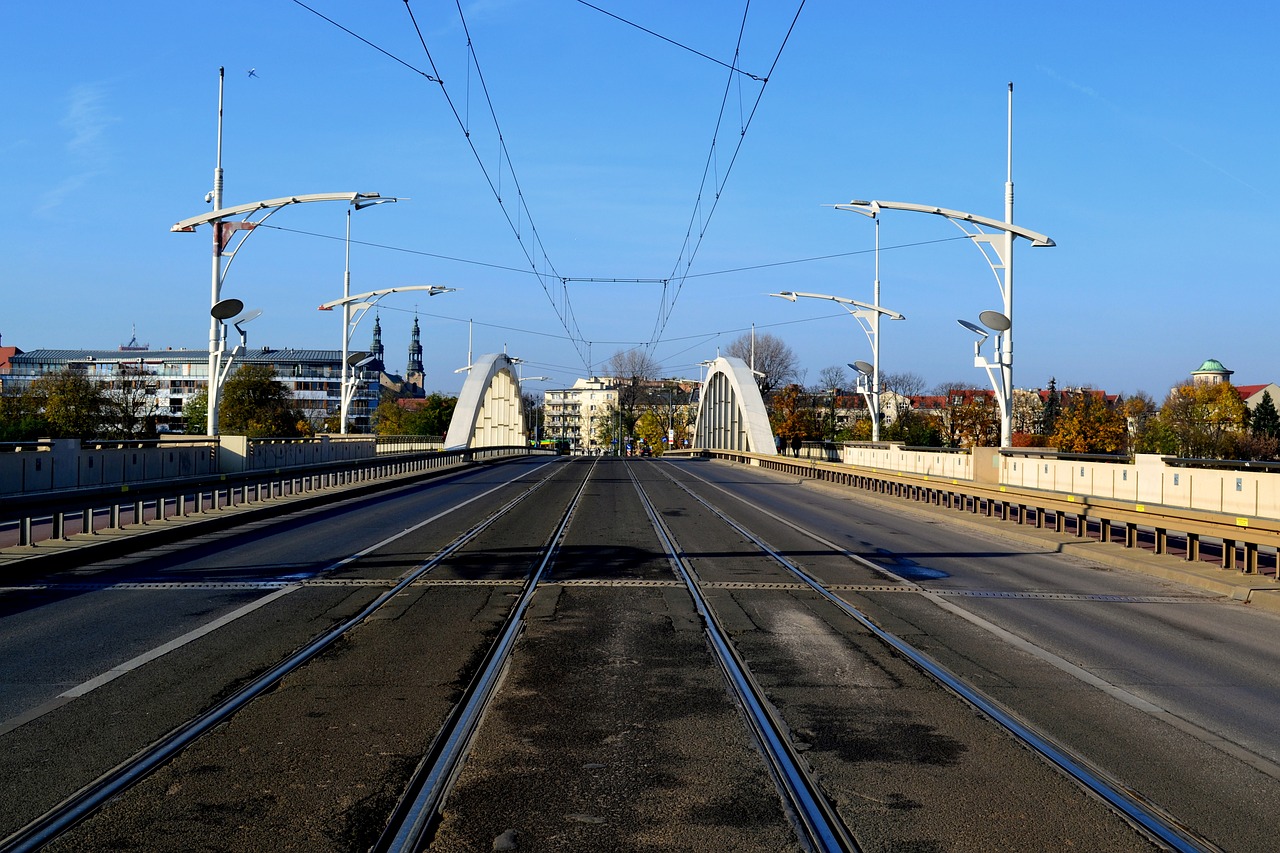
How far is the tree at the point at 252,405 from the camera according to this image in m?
89.5

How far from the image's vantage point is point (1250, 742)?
22.1ft

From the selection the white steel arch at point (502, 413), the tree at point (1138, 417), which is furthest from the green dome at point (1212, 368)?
the white steel arch at point (502, 413)

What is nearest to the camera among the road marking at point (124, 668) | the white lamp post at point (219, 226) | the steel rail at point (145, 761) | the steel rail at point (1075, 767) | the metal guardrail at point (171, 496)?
the steel rail at point (145, 761)

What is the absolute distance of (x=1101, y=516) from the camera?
64.5 ft

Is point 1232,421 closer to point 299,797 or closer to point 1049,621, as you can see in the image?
point 1049,621

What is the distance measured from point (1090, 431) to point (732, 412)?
2833 centimetres

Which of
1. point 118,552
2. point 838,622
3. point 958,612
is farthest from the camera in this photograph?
point 118,552

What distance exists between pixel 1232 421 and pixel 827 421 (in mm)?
37990

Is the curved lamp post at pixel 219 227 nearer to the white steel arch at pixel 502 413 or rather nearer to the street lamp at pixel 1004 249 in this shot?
the street lamp at pixel 1004 249

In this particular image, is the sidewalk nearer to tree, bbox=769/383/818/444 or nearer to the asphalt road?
the asphalt road

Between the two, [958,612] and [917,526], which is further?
[917,526]

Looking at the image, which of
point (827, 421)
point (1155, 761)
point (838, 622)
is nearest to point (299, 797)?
point (1155, 761)

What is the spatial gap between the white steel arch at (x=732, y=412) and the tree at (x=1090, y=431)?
24665 mm

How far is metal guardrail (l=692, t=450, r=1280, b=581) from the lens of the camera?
49.7 ft
